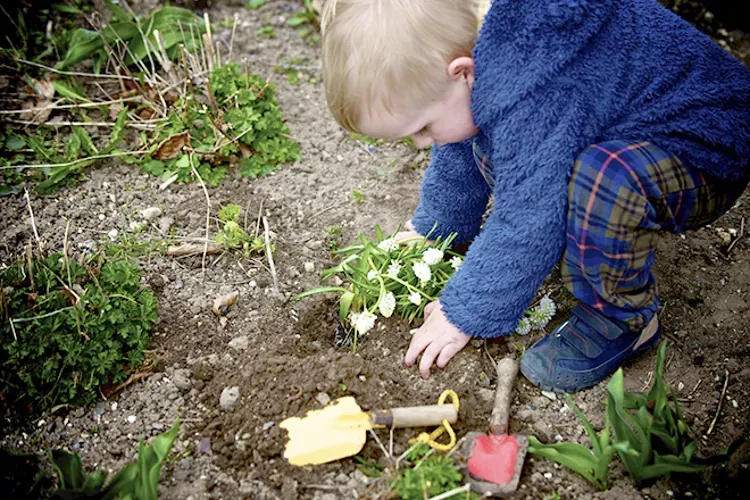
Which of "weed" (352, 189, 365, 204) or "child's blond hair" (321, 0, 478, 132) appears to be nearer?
"child's blond hair" (321, 0, 478, 132)

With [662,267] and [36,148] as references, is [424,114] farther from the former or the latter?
[36,148]

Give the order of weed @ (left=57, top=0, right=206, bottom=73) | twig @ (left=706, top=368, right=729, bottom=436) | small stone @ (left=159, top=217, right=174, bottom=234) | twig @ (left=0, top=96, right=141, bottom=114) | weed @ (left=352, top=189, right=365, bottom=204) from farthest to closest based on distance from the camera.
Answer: weed @ (left=57, top=0, right=206, bottom=73) → twig @ (left=0, top=96, right=141, bottom=114) → weed @ (left=352, top=189, right=365, bottom=204) → small stone @ (left=159, top=217, right=174, bottom=234) → twig @ (left=706, top=368, right=729, bottom=436)

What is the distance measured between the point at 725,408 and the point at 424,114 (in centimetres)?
130

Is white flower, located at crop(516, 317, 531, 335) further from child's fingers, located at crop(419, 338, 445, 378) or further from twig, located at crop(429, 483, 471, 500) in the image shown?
twig, located at crop(429, 483, 471, 500)

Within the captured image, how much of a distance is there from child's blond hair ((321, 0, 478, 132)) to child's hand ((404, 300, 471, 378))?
702 mm

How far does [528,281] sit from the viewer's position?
6.33 feet

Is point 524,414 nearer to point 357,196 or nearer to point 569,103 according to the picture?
point 569,103

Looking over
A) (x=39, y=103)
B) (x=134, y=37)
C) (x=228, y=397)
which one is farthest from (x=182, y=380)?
(x=134, y=37)

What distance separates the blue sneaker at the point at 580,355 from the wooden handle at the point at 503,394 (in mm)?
57

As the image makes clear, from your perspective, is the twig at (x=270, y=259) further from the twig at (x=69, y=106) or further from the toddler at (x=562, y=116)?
the twig at (x=69, y=106)

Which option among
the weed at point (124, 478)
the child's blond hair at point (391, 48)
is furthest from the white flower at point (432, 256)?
the weed at point (124, 478)

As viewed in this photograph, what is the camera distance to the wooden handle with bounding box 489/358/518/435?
6.30 feet

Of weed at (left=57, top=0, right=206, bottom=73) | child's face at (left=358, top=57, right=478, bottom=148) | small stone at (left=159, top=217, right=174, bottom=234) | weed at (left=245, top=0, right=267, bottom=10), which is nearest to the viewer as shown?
child's face at (left=358, top=57, right=478, bottom=148)

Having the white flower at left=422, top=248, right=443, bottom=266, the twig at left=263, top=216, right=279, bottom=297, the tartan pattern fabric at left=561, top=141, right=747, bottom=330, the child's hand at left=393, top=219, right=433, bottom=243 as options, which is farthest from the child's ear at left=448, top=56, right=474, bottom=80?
the twig at left=263, top=216, right=279, bottom=297
